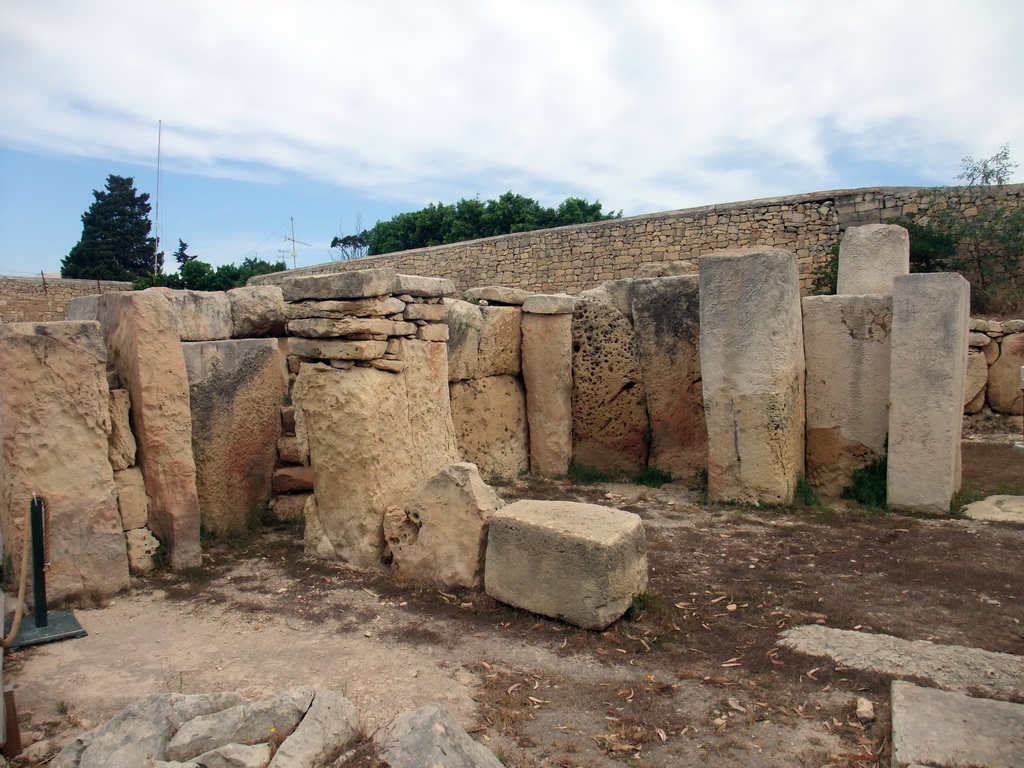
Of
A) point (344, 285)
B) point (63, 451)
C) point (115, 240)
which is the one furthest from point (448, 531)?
point (115, 240)

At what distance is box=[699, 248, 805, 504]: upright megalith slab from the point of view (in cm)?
572

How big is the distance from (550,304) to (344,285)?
9.13 ft

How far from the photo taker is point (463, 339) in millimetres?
6574

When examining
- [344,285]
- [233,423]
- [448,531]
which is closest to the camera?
[448,531]

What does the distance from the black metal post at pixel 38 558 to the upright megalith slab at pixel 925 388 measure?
5600 millimetres

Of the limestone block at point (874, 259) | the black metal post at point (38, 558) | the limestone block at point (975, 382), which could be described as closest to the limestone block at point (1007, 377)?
the limestone block at point (975, 382)

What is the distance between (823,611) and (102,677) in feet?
11.4

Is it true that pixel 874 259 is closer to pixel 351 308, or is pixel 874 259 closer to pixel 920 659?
pixel 920 659

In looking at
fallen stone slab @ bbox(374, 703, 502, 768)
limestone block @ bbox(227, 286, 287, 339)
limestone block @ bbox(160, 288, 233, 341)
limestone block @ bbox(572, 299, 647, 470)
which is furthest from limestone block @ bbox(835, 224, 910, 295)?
fallen stone slab @ bbox(374, 703, 502, 768)

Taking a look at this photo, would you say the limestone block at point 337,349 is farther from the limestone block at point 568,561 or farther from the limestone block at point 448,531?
the limestone block at point 568,561

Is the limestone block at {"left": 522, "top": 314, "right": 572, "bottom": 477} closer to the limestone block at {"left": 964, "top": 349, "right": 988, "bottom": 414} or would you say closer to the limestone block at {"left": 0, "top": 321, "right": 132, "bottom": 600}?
the limestone block at {"left": 0, "top": 321, "right": 132, "bottom": 600}

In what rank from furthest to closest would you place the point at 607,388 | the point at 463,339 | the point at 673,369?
the point at 607,388 → the point at 673,369 → the point at 463,339

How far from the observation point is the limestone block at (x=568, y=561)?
12.0 ft

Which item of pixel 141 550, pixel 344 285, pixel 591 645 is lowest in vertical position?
pixel 591 645
